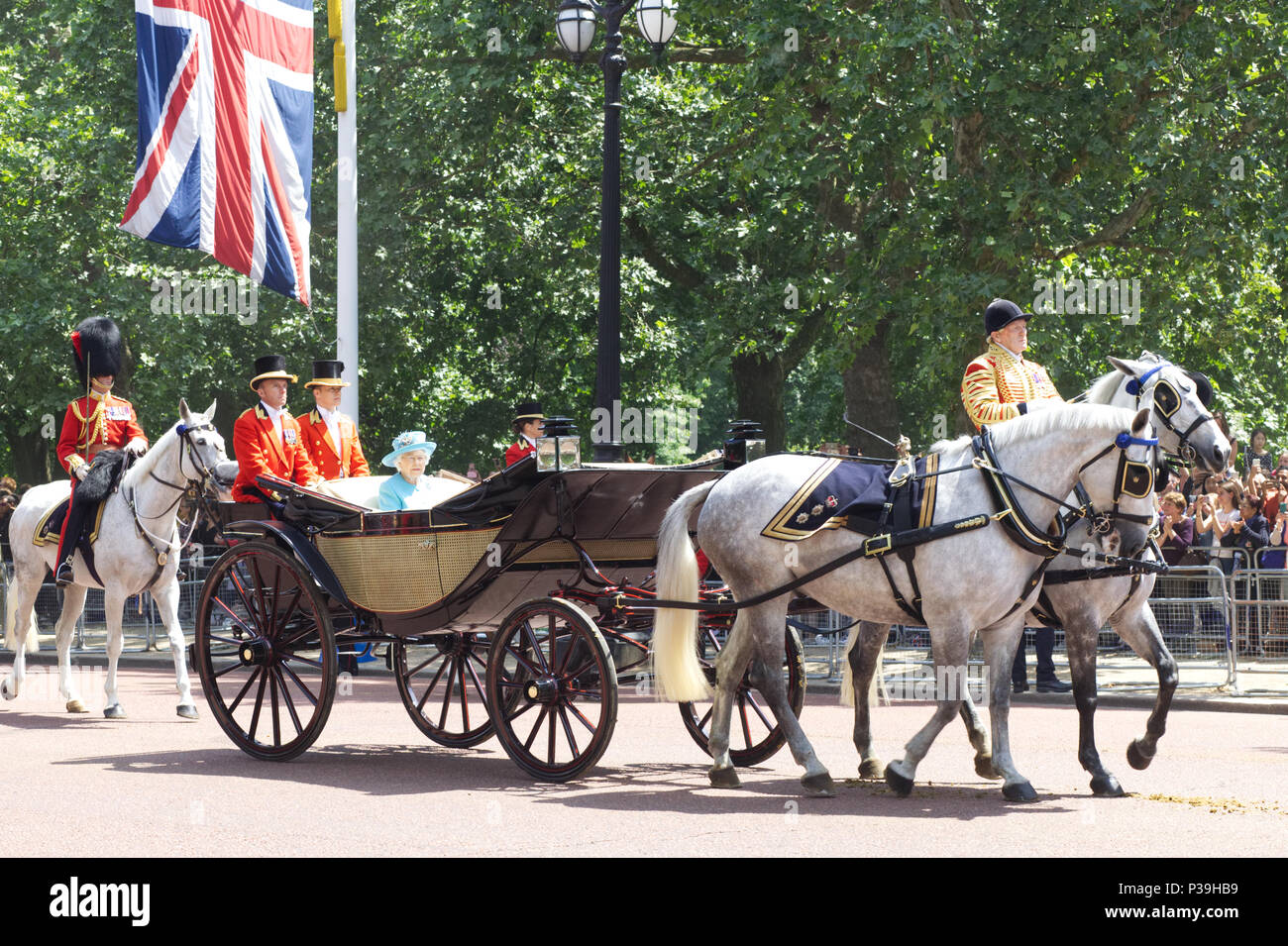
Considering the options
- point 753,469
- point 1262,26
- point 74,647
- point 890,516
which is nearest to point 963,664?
point 890,516

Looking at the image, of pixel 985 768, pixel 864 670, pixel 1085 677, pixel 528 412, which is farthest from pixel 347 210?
pixel 1085 677

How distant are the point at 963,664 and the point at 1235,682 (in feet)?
23.2

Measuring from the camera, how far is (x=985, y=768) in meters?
8.93

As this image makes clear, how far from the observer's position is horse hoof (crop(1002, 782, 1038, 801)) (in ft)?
26.5

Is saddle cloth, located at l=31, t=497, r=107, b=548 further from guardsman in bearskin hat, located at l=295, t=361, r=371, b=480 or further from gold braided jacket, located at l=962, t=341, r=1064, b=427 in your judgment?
gold braided jacket, located at l=962, t=341, r=1064, b=427

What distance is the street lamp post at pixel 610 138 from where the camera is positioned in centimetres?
1395

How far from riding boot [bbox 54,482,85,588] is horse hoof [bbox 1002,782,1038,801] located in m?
7.52

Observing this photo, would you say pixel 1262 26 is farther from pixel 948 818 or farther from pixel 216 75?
pixel 948 818

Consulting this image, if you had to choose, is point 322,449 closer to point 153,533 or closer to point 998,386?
point 153,533

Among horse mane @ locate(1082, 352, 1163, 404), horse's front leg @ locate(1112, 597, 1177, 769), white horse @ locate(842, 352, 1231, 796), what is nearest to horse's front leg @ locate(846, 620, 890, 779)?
white horse @ locate(842, 352, 1231, 796)

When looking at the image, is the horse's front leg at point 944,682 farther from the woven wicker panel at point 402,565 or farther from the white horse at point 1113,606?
the woven wicker panel at point 402,565

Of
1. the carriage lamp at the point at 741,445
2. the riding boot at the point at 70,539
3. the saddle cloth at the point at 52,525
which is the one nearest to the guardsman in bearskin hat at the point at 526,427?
the saddle cloth at the point at 52,525

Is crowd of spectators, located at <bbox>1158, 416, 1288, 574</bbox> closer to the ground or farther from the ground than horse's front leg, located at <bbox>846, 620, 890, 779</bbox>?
farther from the ground

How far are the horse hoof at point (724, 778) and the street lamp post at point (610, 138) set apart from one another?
5.43 metres
